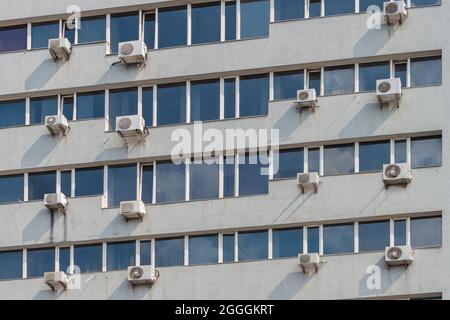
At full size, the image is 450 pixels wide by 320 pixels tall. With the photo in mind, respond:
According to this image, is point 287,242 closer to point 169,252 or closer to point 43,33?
point 169,252

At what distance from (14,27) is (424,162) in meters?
12.3

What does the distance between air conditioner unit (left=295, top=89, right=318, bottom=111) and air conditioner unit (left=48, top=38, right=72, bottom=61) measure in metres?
6.71

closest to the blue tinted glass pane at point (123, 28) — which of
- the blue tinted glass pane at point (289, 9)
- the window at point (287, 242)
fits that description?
the blue tinted glass pane at point (289, 9)

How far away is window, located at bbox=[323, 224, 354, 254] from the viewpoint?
44.5 m

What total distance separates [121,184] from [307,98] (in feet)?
18.3

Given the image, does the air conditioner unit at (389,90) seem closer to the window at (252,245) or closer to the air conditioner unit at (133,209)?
the window at (252,245)

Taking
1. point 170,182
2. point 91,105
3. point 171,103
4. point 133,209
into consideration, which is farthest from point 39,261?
point 171,103

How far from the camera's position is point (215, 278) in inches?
1766

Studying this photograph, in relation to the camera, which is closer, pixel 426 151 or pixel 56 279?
pixel 426 151

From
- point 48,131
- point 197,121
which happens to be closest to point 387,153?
point 197,121

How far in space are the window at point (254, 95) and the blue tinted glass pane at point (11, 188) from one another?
252 inches

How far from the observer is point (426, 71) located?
45.3 metres

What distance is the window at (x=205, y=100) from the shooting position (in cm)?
4647

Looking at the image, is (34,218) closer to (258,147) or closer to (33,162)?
(33,162)
